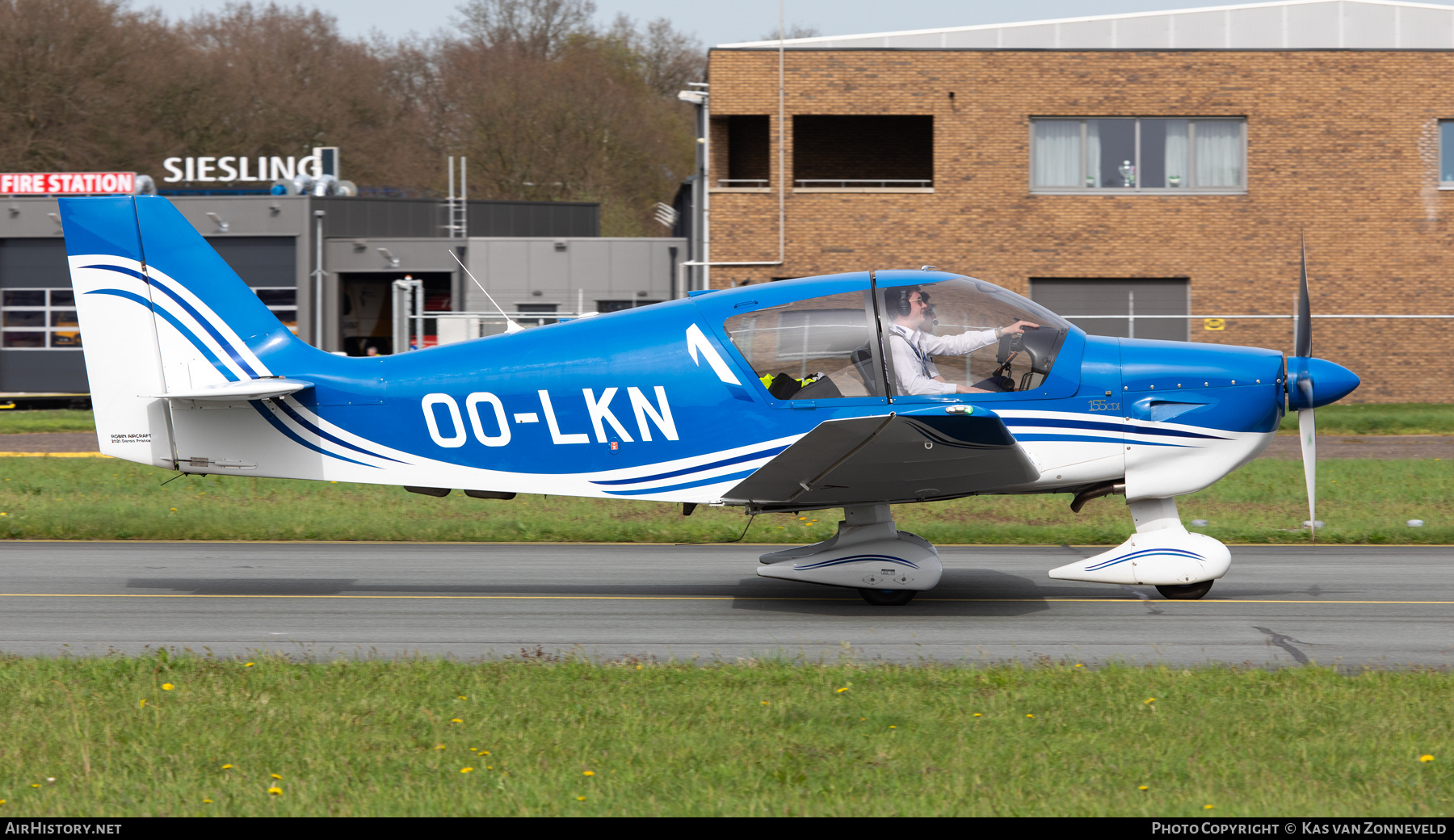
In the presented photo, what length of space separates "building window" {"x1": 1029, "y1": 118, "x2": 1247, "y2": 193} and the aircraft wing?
2327 cm

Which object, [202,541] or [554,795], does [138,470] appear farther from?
[554,795]

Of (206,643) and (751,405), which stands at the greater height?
(751,405)

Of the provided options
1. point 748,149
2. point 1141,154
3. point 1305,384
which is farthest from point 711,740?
point 748,149

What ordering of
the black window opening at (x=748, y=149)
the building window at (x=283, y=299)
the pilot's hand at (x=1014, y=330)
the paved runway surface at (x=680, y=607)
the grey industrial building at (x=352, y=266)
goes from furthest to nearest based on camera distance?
the building window at (x=283, y=299) < the grey industrial building at (x=352, y=266) < the black window opening at (x=748, y=149) < the pilot's hand at (x=1014, y=330) < the paved runway surface at (x=680, y=607)

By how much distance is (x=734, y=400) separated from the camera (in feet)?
27.9

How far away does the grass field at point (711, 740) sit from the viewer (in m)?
4.71

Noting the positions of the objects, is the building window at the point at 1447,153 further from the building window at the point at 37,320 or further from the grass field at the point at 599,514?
the building window at the point at 37,320

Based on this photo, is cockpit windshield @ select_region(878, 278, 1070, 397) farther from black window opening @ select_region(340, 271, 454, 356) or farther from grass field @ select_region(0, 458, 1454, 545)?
black window opening @ select_region(340, 271, 454, 356)

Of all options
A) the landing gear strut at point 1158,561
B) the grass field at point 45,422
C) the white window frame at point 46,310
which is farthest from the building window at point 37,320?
the landing gear strut at point 1158,561

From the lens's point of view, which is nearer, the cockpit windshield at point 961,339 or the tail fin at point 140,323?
the cockpit windshield at point 961,339

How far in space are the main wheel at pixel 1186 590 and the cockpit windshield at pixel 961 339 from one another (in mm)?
1912

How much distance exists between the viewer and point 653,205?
54.2 m
